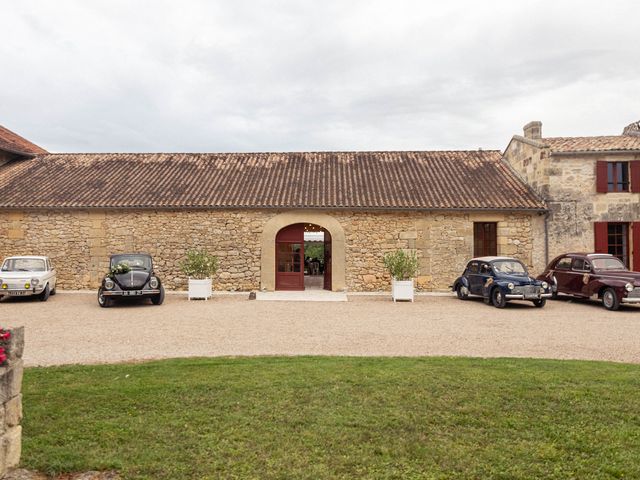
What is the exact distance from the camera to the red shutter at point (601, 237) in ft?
48.6

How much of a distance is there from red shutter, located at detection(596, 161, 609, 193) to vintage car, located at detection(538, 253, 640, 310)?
3853mm

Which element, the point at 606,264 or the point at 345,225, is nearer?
the point at 606,264

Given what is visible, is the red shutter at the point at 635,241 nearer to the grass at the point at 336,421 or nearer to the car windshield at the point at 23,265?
Result: the grass at the point at 336,421

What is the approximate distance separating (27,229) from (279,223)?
8.99 meters

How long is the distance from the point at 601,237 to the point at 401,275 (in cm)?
772

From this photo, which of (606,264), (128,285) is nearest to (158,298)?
(128,285)

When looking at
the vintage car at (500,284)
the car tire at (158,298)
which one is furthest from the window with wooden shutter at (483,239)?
the car tire at (158,298)

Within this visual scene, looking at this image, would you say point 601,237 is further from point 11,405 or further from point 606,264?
point 11,405

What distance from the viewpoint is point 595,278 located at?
37.8 ft

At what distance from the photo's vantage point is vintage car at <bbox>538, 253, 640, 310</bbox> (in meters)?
10.7

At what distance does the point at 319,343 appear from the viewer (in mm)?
6926

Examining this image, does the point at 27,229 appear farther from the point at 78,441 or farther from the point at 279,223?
the point at 78,441

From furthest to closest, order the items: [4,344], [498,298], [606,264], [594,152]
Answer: [594,152] < [606,264] < [498,298] < [4,344]

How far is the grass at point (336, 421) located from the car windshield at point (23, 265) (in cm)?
931
